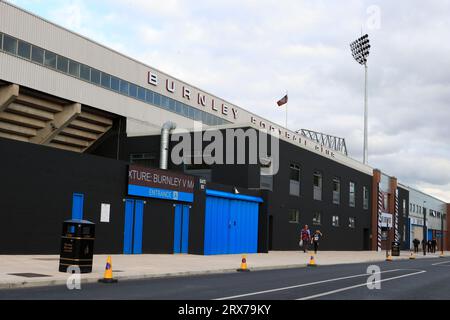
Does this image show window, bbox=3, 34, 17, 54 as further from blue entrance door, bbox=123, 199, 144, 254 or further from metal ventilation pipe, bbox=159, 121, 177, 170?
blue entrance door, bbox=123, 199, 144, 254

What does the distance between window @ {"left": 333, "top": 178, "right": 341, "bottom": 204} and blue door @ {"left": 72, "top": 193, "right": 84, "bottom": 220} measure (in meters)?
32.7

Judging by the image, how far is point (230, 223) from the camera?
111 ft

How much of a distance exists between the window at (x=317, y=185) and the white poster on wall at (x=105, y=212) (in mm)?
26093

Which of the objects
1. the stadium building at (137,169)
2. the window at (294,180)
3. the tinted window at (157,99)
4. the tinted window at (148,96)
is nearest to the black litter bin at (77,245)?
the stadium building at (137,169)

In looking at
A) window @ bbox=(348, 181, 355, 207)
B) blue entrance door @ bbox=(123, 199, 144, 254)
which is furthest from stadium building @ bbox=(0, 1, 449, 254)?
window @ bbox=(348, 181, 355, 207)

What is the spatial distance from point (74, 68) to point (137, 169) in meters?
16.9

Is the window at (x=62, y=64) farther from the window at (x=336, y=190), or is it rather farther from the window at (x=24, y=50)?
the window at (x=336, y=190)

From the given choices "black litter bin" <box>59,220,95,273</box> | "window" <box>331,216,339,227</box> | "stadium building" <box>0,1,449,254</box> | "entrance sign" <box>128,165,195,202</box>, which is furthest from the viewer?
"window" <box>331,216,339,227</box>

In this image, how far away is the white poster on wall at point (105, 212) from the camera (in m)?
25.4

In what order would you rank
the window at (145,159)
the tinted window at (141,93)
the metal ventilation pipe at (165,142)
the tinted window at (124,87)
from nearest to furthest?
the metal ventilation pipe at (165,142)
the window at (145,159)
the tinted window at (124,87)
the tinted window at (141,93)

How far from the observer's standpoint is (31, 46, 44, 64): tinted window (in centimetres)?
3778

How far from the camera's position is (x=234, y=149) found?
37.6 m

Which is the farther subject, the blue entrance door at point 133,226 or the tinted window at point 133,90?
the tinted window at point 133,90
